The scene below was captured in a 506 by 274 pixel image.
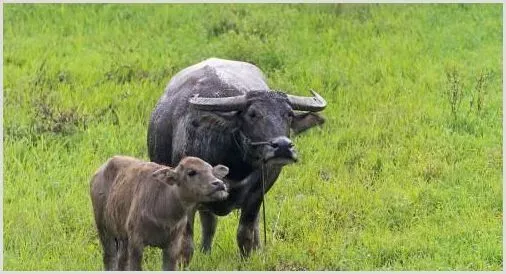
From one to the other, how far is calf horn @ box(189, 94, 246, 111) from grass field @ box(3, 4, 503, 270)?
1137mm

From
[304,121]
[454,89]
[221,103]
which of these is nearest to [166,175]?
[221,103]

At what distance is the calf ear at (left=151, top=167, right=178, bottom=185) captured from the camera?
24.4ft

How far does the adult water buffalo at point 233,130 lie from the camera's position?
7934 millimetres

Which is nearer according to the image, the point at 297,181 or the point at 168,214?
the point at 168,214

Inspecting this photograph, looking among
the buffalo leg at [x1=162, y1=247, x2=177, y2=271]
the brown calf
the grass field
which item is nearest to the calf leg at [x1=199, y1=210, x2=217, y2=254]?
the grass field

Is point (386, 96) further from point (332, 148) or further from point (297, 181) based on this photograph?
point (297, 181)

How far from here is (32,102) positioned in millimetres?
12523

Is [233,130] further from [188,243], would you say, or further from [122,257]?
[122,257]

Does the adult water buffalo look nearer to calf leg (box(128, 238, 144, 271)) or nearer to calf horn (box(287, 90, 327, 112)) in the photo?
calf horn (box(287, 90, 327, 112))

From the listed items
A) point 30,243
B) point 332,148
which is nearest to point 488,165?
point 332,148

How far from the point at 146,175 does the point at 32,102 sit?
5119 millimetres

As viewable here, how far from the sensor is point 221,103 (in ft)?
26.7

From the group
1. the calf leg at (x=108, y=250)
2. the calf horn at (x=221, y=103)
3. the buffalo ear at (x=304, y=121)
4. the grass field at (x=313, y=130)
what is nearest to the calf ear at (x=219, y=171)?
the calf horn at (x=221, y=103)

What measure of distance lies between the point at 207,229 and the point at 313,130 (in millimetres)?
3022
